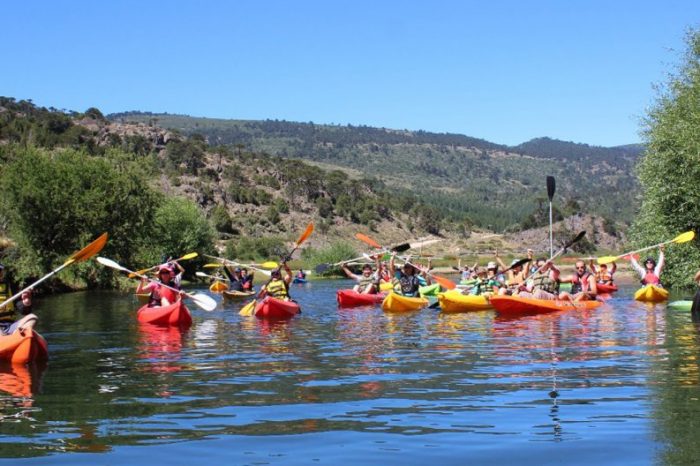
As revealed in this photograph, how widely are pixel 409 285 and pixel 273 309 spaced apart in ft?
15.9

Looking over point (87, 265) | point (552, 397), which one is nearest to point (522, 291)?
point (552, 397)

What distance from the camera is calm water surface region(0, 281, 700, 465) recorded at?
683 centimetres

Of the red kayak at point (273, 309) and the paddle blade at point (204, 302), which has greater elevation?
the paddle blade at point (204, 302)

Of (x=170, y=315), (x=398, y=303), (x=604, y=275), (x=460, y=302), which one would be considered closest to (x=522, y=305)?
(x=460, y=302)

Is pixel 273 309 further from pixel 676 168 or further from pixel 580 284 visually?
pixel 676 168

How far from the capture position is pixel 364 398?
359 inches

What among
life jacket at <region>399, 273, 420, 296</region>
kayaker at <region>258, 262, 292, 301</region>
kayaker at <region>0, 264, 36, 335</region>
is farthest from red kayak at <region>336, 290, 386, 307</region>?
kayaker at <region>0, 264, 36, 335</region>

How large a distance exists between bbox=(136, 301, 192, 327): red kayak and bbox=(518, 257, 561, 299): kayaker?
787cm

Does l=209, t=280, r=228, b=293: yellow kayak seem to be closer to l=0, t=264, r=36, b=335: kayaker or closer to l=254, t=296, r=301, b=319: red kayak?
l=254, t=296, r=301, b=319: red kayak

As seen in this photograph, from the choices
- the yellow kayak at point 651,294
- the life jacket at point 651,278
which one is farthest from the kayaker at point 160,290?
the life jacket at point 651,278

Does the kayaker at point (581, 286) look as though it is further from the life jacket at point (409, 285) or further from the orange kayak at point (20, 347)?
the orange kayak at point (20, 347)

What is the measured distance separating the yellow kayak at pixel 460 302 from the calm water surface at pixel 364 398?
15.5 ft

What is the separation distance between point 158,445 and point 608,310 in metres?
16.8

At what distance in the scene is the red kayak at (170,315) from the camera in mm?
18625
